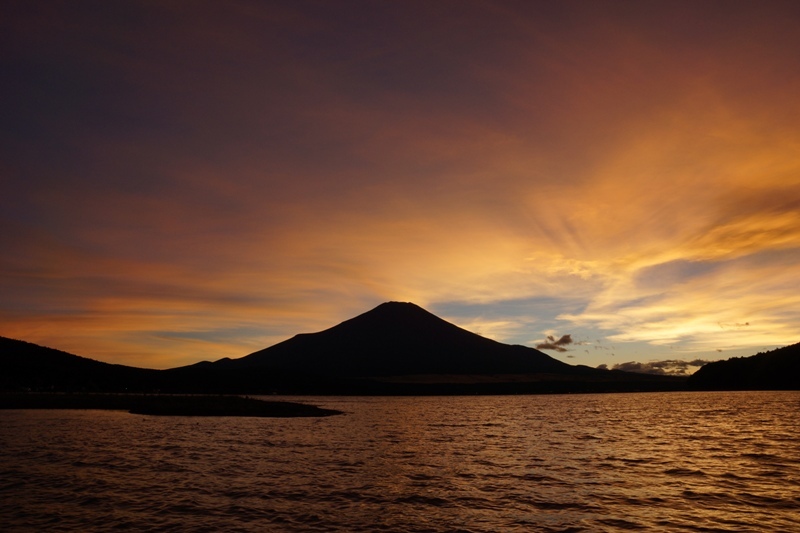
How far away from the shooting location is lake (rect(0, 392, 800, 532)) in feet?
92.0

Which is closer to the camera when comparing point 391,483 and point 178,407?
point 391,483

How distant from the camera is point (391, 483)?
39.5 meters

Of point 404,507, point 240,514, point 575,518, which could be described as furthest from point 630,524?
point 240,514

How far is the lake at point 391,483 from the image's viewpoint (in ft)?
92.0

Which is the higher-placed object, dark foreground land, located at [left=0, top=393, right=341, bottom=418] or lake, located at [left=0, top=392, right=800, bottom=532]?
dark foreground land, located at [left=0, top=393, right=341, bottom=418]

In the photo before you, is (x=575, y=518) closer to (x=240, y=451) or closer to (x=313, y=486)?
(x=313, y=486)

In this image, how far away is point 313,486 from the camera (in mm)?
37500

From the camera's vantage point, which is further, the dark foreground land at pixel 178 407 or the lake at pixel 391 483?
the dark foreground land at pixel 178 407

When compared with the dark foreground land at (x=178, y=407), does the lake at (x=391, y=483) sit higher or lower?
lower

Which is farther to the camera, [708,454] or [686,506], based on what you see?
[708,454]

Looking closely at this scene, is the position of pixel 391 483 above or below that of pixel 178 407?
below

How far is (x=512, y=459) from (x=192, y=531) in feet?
113

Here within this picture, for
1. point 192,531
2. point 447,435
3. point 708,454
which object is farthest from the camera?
point 447,435

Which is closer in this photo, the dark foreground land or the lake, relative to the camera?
the lake
